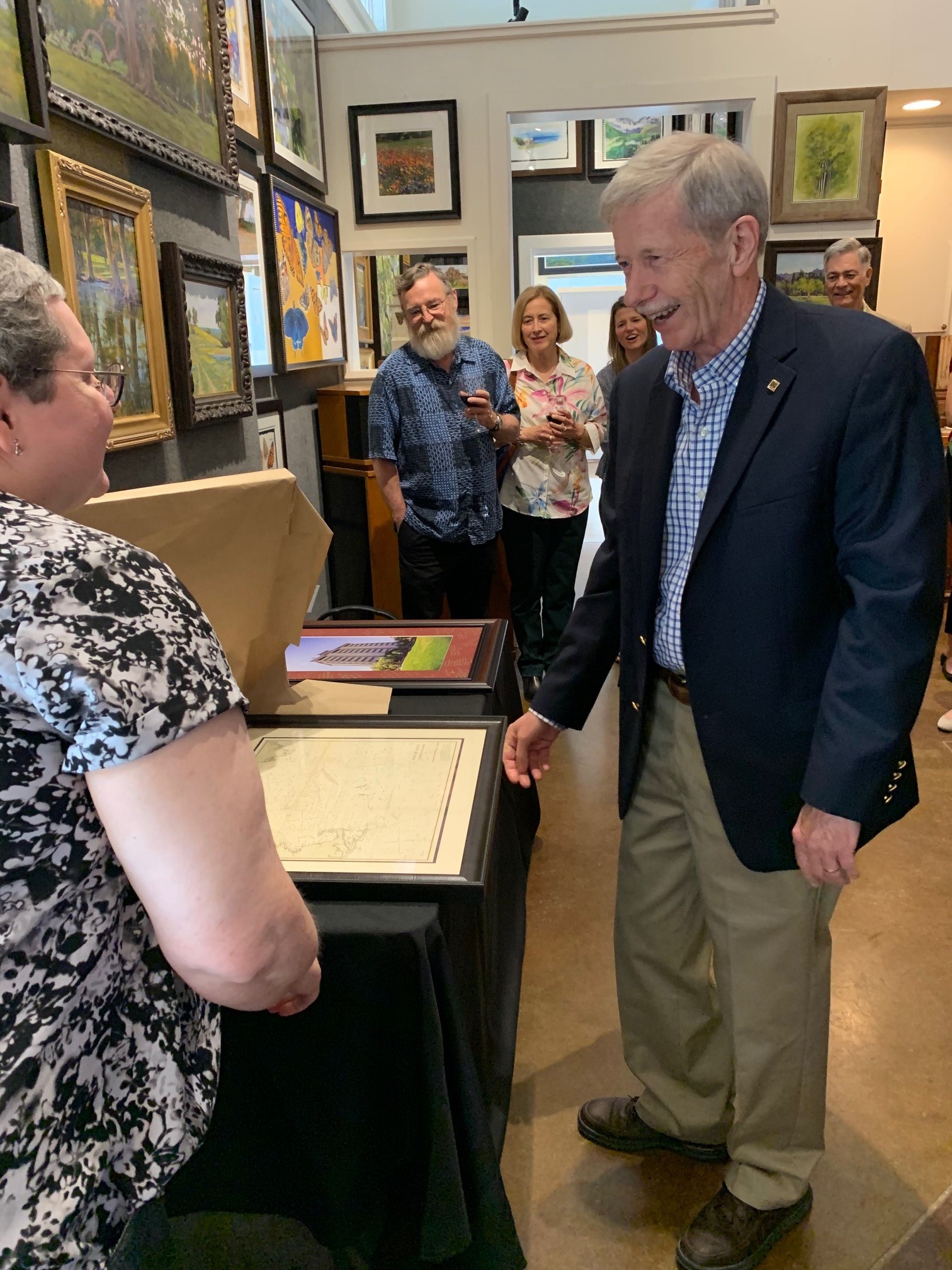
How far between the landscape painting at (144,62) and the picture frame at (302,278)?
1.18 meters

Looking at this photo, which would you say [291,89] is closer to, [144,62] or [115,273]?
[144,62]

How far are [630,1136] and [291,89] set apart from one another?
3.70 m

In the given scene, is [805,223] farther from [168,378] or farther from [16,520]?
[16,520]

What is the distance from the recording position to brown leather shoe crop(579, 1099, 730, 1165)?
1.64 metres

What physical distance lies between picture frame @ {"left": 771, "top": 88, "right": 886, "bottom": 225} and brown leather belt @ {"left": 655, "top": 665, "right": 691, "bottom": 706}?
346cm

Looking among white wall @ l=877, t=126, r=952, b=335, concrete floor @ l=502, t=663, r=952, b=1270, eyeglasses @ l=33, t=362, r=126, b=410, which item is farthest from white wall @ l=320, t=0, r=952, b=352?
eyeglasses @ l=33, t=362, r=126, b=410

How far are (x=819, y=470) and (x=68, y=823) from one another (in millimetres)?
924

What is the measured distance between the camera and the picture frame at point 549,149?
7445 mm

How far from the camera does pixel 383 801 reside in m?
1.14

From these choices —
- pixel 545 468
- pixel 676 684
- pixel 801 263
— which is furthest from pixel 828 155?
pixel 676 684

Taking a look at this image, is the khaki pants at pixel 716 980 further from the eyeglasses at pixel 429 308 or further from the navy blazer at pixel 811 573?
the eyeglasses at pixel 429 308

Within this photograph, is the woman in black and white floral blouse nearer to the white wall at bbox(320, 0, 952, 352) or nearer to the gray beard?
the gray beard

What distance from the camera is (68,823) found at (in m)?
0.64

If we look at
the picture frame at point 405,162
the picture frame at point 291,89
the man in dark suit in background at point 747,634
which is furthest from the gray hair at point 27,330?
the picture frame at point 405,162
